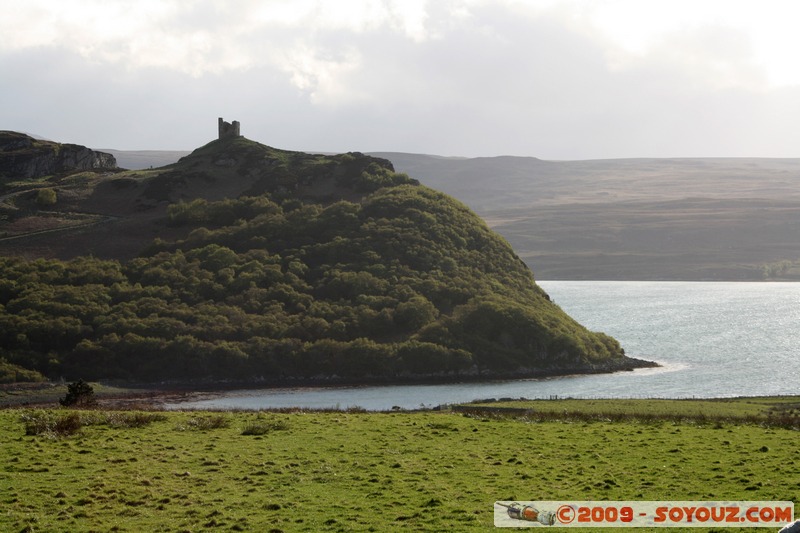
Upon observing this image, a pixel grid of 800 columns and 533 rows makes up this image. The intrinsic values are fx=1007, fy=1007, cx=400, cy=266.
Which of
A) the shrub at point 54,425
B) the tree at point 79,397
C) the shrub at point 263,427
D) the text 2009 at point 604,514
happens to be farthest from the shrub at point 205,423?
the text 2009 at point 604,514

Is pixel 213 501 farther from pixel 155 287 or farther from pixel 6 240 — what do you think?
pixel 6 240

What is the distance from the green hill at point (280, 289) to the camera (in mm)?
115000

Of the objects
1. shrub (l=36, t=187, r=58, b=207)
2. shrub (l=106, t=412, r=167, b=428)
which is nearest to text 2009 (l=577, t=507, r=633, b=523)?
shrub (l=106, t=412, r=167, b=428)

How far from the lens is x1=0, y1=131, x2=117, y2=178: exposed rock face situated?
176625 mm

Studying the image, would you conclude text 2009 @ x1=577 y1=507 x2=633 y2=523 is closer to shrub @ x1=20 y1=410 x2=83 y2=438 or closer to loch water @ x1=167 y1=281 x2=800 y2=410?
shrub @ x1=20 y1=410 x2=83 y2=438

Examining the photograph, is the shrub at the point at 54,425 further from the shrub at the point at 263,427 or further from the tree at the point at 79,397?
the tree at the point at 79,397

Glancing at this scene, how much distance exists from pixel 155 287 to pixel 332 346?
26.8 m

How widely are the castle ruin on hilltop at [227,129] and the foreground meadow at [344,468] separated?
14235 cm

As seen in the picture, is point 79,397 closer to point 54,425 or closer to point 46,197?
point 54,425

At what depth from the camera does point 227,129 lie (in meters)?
187

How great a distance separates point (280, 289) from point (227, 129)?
208 ft

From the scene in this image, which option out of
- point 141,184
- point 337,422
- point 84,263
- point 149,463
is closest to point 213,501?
point 149,463

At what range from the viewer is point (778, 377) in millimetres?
113188

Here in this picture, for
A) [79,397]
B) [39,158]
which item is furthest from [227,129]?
[79,397]
